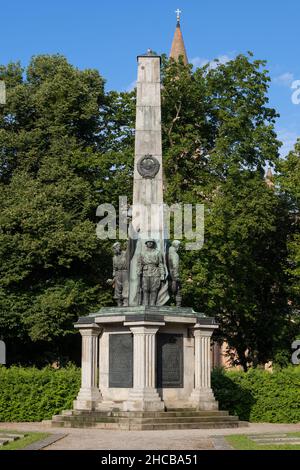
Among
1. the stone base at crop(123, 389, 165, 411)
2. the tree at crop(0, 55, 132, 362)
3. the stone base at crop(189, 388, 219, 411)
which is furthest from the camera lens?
the tree at crop(0, 55, 132, 362)

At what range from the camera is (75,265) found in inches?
1470

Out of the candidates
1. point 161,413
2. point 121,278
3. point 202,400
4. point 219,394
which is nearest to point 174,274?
point 121,278

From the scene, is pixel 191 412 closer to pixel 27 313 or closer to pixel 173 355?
pixel 173 355

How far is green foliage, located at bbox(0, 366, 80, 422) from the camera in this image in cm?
2827

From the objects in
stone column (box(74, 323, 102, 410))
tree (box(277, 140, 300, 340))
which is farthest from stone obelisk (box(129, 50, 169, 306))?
tree (box(277, 140, 300, 340))

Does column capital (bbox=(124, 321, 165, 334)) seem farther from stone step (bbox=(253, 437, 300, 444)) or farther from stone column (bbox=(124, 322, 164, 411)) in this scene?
stone step (bbox=(253, 437, 300, 444))

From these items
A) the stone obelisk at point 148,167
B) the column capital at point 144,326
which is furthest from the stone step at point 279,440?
the stone obelisk at point 148,167

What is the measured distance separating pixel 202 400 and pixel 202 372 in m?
0.74

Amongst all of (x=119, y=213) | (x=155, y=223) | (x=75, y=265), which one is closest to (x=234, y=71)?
(x=119, y=213)

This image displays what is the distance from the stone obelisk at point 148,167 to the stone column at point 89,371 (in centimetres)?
213

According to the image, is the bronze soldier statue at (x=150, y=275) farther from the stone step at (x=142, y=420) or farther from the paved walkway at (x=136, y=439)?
the paved walkway at (x=136, y=439)

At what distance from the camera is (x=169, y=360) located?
73.5 ft

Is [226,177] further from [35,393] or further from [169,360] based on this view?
[169,360]

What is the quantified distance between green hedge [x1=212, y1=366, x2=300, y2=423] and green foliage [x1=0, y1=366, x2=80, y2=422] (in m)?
4.87
